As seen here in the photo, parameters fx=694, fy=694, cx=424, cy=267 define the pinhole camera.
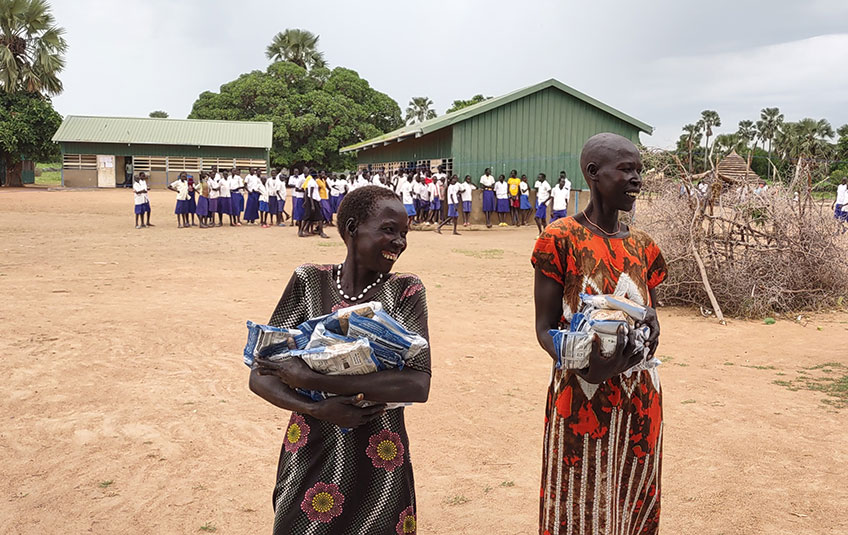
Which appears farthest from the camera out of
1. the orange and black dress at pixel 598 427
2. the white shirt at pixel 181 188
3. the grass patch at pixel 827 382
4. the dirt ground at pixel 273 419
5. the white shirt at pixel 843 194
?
the white shirt at pixel 181 188

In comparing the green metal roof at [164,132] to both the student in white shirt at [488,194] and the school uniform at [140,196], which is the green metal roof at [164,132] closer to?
the school uniform at [140,196]

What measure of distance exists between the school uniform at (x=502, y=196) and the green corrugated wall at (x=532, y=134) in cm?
103

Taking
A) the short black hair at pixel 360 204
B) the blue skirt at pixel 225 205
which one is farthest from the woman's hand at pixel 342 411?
the blue skirt at pixel 225 205

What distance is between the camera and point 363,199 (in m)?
2.01

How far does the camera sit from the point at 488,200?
20.3m

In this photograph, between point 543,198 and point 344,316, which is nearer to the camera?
point 344,316

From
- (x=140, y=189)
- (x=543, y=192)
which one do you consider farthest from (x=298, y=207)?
(x=543, y=192)

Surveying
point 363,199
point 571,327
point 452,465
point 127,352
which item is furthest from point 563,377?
point 127,352

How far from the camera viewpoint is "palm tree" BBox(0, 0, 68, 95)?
1236 inches

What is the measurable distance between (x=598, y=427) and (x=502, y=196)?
60.0 feet

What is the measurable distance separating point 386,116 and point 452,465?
40.4 metres

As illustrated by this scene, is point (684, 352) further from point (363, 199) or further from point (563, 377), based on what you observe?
point (363, 199)

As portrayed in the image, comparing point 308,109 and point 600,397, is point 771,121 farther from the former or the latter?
point 600,397

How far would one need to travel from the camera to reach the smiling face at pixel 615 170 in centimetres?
221
